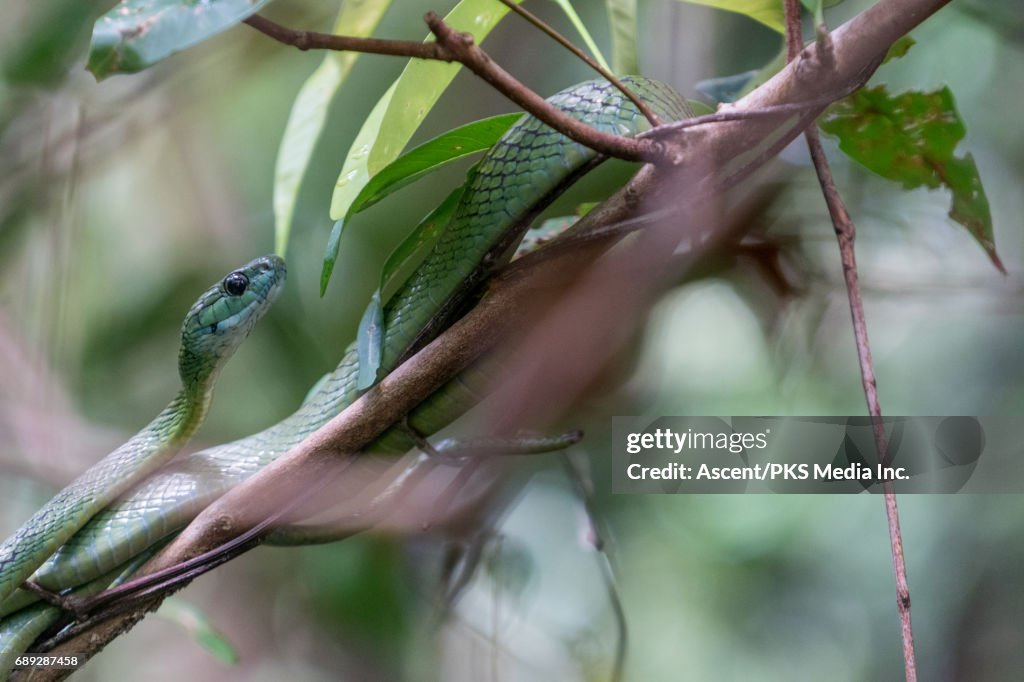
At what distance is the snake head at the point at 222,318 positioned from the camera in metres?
1.18

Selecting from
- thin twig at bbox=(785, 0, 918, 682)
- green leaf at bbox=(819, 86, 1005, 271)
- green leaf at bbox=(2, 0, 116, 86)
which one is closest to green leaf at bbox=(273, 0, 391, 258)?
thin twig at bbox=(785, 0, 918, 682)

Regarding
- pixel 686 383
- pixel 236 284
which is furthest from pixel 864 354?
pixel 686 383

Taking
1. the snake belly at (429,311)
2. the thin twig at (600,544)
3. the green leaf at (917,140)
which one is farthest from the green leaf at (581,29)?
the thin twig at (600,544)

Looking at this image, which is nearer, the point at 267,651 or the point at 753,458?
the point at 753,458

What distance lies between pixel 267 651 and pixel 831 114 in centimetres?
205

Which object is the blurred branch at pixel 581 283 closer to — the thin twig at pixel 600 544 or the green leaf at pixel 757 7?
the green leaf at pixel 757 7

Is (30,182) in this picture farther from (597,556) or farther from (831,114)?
(831,114)

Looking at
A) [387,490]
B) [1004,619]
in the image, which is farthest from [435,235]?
[1004,619]

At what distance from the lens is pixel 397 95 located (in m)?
0.91

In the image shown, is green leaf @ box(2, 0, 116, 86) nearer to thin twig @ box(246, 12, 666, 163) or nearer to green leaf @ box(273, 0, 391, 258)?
green leaf @ box(273, 0, 391, 258)

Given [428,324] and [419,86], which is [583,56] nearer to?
[419,86]

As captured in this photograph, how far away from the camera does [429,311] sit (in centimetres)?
100

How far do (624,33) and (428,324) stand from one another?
50cm

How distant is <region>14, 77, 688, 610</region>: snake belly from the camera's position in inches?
36.2
